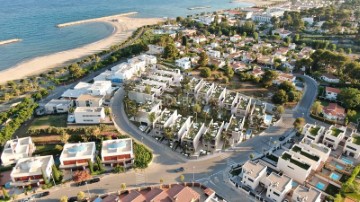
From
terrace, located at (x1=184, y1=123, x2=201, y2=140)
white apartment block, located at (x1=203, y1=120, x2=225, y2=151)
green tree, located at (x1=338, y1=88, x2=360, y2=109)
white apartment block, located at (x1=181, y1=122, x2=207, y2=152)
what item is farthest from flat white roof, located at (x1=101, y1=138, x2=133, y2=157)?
green tree, located at (x1=338, y1=88, x2=360, y2=109)

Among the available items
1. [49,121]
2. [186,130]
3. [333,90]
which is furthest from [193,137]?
[333,90]

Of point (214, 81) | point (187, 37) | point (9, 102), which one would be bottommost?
point (9, 102)

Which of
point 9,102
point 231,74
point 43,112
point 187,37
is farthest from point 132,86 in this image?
point 187,37

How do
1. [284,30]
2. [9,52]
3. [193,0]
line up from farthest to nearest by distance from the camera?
1. [193,0]
2. [284,30]
3. [9,52]

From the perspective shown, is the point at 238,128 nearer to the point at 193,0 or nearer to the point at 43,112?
the point at 43,112

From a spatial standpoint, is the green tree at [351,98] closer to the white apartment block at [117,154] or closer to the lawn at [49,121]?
the white apartment block at [117,154]

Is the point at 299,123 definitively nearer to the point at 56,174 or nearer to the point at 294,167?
the point at 294,167

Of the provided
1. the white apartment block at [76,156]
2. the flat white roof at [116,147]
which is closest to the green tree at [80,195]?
the white apartment block at [76,156]
